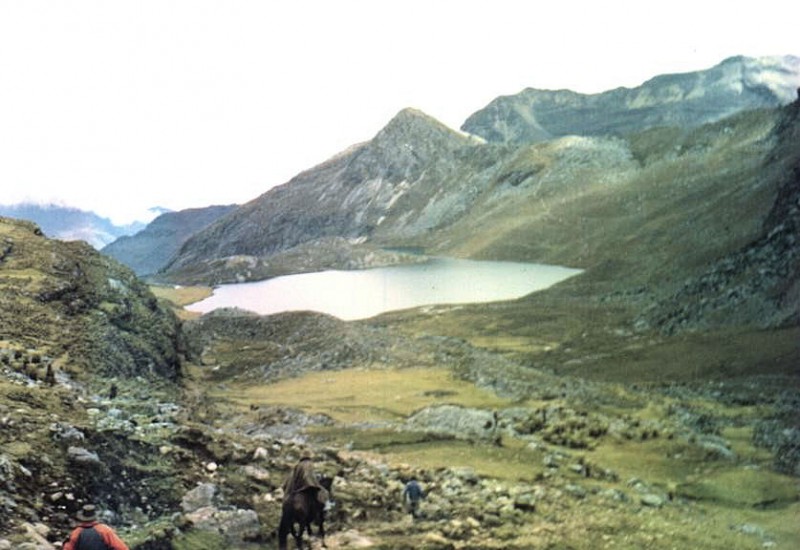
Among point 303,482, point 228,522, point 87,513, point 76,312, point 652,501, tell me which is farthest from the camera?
point 76,312

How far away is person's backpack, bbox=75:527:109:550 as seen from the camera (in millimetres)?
11719

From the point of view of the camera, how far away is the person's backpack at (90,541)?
11.7 m

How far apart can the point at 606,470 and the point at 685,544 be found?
10.9 metres

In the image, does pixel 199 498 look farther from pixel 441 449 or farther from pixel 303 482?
pixel 441 449

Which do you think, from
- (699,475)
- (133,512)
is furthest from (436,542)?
(699,475)

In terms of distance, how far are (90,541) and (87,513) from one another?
7.66 m

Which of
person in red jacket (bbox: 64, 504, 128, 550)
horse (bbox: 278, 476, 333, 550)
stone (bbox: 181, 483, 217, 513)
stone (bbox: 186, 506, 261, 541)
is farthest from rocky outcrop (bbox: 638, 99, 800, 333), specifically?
person in red jacket (bbox: 64, 504, 128, 550)

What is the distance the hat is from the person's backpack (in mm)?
7300

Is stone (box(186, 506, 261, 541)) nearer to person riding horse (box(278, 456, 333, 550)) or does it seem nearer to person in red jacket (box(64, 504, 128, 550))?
person riding horse (box(278, 456, 333, 550))

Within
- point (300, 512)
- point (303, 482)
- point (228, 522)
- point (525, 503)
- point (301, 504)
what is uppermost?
point (303, 482)

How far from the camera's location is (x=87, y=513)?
1852cm

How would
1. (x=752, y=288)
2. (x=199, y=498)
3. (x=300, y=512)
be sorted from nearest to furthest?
(x=300, y=512), (x=199, y=498), (x=752, y=288)

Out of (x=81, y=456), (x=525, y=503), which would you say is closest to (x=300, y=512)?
(x=81, y=456)

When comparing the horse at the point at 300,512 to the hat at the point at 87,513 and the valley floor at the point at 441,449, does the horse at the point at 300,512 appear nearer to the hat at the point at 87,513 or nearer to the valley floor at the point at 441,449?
the valley floor at the point at 441,449
